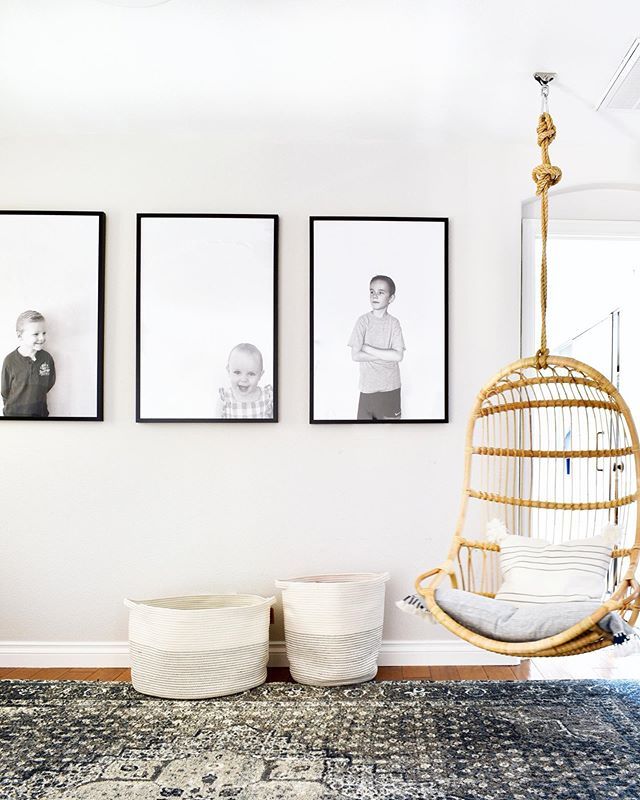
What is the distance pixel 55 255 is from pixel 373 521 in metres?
1.96

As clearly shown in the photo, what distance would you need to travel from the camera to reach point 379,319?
338cm

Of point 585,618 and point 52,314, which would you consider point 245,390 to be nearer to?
point 52,314

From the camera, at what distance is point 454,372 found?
11.2 ft

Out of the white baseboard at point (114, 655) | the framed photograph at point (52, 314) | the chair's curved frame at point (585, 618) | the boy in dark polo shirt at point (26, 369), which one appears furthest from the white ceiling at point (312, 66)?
the white baseboard at point (114, 655)

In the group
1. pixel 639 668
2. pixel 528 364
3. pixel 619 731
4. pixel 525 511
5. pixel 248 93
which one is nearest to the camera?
pixel 619 731

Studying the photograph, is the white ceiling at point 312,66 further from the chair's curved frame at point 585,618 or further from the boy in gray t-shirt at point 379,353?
the chair's curved frame at point 585,618

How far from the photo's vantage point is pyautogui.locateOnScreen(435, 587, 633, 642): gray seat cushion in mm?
2188

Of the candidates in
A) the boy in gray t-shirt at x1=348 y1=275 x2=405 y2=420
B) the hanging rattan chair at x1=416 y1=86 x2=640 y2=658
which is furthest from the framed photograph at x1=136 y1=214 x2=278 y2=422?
the hanging rattan chair at x1=416 y1=86 x2=640 y2=658

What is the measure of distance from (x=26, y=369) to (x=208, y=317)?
885 mm

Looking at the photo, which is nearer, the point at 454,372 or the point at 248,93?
the point at 248,93

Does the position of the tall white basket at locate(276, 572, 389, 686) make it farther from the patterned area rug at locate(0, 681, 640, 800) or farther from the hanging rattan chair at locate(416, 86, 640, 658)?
the hanging rattan chair at locate(416, 86, 640, 658)

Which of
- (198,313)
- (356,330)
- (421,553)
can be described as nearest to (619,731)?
→ (421,553)

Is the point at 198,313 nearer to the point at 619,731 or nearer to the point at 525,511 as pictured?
the point at 525,511

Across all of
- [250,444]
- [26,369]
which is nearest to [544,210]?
[250,444]
